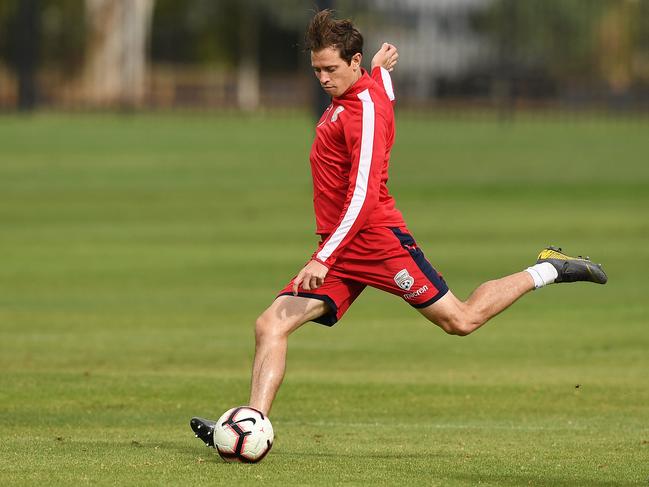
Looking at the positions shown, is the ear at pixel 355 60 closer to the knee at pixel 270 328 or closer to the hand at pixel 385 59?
the hand at pixel 385 59

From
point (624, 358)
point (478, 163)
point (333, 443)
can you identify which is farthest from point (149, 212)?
point (333, 443)

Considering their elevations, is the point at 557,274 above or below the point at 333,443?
above

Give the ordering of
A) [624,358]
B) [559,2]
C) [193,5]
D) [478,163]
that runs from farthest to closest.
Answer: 1. [193,5]
2. [559,2]
3. [478,163]
4. [624,358]

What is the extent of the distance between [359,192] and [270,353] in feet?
3.08

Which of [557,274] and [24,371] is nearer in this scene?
[557,274]

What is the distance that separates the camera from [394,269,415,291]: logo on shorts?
843cm

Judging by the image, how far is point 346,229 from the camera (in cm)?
818

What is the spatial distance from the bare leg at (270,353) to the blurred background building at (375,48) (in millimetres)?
30982

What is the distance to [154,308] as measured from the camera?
16219mm

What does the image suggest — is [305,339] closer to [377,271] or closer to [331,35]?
[377,271]

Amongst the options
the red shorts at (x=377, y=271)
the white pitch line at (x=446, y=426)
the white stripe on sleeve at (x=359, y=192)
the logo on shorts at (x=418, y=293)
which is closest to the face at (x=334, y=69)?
the white stripe on sleeve at (x=359, y=192)

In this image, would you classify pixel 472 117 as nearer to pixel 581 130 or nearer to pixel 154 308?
pixel 581 130

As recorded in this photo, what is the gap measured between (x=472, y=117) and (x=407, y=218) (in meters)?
18.2

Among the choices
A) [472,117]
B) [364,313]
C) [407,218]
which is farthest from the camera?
[472,117]
